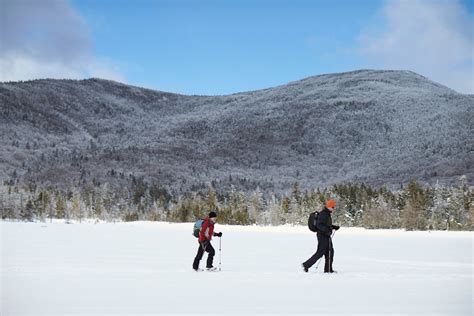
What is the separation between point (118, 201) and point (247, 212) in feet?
212

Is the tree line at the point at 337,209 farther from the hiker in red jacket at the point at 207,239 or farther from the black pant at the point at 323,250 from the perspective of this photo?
the hiker in red jacket at the point at 207,239

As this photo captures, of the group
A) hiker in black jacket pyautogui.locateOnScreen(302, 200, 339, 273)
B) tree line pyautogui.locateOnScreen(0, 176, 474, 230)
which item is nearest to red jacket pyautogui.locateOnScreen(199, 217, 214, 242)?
hiker in black jacket pyautogui.locateOnScreen(302, 200, 339, 273)

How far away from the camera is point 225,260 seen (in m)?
19.1

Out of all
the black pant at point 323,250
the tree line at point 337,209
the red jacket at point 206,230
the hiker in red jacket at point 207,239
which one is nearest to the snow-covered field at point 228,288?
the black pant at point 323,250

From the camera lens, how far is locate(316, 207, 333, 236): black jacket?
14711 millimetres

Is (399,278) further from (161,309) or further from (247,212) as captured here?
(247,212)

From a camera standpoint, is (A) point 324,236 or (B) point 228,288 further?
(A) point 324,236

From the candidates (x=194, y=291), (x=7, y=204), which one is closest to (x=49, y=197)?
(x=7, y=204)

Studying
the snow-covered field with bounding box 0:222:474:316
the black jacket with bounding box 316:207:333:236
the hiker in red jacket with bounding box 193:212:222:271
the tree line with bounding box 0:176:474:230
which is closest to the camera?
the snow-covered field with bounding box 0:222:474:316

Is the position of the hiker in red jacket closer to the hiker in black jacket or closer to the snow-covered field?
the snow-covered field

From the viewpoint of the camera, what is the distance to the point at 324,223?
1481cm

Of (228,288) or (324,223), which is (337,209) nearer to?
(324,223)

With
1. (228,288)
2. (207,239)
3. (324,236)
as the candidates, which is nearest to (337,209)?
(207,239)

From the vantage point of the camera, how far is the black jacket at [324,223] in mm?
14711
